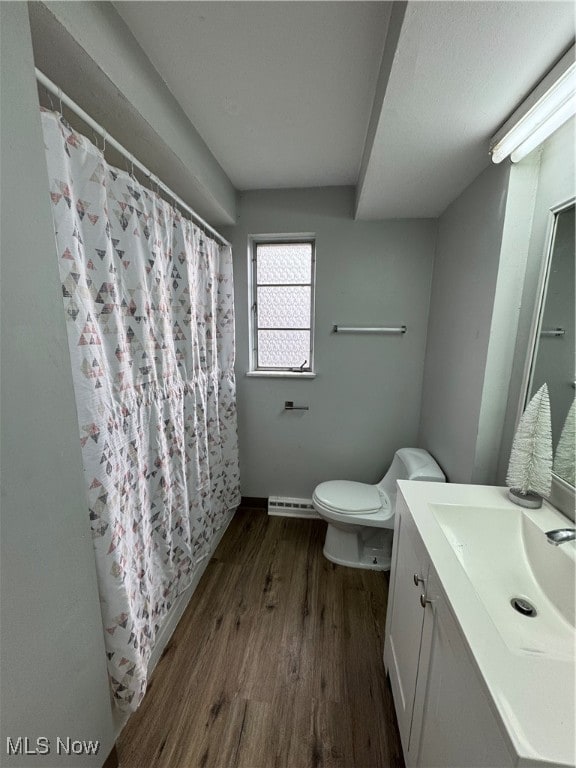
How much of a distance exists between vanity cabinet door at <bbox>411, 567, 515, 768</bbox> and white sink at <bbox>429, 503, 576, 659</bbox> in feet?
0.34

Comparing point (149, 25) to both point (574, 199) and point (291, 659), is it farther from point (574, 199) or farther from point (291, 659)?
point (291, 659)

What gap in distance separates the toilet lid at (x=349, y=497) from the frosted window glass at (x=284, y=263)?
1.45 meters

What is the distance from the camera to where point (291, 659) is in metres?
1.33

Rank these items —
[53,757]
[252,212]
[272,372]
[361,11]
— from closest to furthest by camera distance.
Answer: [53,757]
[361,11]
[252,212]
[272,372]

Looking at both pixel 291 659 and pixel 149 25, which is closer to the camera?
pixel 149 25

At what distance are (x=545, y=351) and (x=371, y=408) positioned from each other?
118 centimetres

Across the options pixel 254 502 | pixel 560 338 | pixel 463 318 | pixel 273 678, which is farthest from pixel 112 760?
pixel 463 318

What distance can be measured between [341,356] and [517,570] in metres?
1.47

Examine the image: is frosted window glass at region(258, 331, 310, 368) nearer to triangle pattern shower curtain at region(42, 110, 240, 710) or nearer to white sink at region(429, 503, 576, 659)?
triangle pattern shower curtain at region(42, 110, 240, 710)

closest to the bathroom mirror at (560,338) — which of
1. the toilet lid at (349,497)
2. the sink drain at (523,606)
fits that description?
the sink drain at (523,606)

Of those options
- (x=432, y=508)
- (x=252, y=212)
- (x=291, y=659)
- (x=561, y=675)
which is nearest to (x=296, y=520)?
(x=291, y=659)

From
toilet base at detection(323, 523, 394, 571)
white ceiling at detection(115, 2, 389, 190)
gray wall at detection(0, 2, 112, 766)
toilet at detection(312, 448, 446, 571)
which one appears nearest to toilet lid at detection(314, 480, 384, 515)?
toilet at detection(312, 448, 446, 571)

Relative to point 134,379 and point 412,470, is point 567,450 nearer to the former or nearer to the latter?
point 412,470

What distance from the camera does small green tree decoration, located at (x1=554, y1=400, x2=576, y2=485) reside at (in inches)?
35.9
